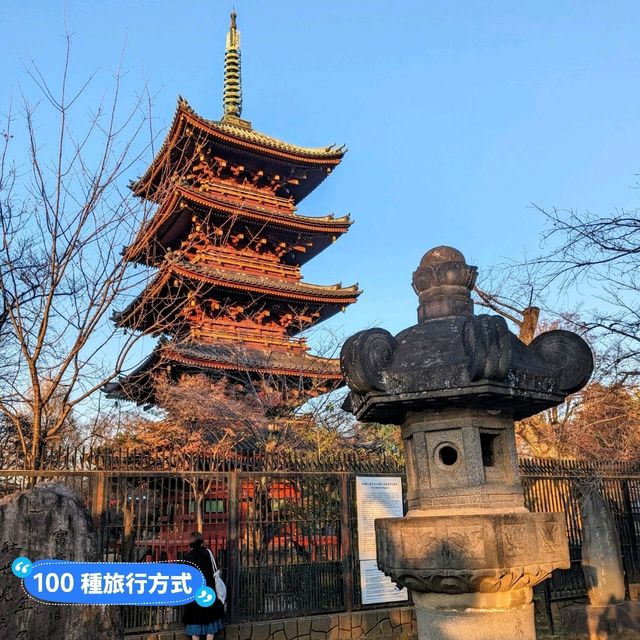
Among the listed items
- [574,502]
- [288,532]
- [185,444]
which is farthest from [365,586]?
[185,444]

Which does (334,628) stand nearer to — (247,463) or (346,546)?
(346,546)

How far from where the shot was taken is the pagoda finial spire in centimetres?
2546

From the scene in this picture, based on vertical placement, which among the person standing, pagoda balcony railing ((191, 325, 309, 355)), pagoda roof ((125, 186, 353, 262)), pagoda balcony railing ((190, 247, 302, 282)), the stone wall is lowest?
the stone wall

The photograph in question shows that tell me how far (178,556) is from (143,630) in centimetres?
100

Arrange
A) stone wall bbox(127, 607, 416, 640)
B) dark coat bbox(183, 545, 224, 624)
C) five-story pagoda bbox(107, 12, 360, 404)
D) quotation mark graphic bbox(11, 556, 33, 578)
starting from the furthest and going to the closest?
1. five-story pagoda bbox(107, 12, 360, 404)
2. stone wall bbox(127, 607, 416, 640)
3. dark coat bbox(183, 545, 224, 624)
4. quotation mark graphic bbox(11, 556, 33, 578)

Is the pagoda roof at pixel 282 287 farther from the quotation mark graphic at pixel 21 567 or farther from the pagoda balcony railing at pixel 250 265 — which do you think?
the quotation mark graphic at pixel 21 567

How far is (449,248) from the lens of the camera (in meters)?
4.99

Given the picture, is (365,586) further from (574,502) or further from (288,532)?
(574,502)

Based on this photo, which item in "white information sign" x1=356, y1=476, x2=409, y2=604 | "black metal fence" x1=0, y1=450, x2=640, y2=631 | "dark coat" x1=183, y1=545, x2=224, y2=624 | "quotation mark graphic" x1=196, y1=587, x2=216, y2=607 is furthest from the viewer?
"white information sign" x1=356, y1=476, x2=409, y2=604

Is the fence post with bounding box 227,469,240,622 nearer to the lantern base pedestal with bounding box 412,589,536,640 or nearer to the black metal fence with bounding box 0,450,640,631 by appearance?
the black metal fence with bounding box 0,450,640,631

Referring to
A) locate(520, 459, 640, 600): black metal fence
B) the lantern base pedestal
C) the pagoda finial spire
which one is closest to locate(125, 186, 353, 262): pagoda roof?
the pagoda finial spire

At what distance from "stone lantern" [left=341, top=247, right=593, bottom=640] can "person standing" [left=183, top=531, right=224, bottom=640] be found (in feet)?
9.31

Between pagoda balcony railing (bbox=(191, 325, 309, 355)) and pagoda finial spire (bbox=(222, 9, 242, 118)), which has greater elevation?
pagoda finial spire (bbox=(222, 9, 242, 118))

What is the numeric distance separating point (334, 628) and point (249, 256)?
48.9ft
